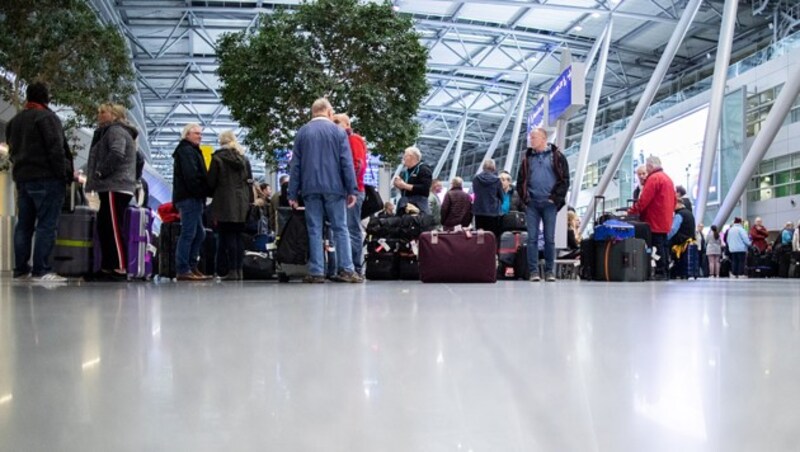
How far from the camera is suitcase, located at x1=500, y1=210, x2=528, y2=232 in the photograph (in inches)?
450

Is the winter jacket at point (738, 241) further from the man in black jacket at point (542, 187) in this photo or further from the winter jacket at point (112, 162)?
the winter jacket at point (112, 162)

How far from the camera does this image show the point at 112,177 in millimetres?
7410

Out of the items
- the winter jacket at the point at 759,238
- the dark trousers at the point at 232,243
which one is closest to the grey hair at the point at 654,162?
the dark trousers at the point at 232,243

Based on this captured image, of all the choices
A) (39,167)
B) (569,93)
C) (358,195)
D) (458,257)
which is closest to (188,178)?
(39,167)

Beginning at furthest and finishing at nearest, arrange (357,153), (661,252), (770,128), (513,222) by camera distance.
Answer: (770,128) → (513,222) → (661,252) → (357,153)

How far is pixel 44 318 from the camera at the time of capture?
127 inches

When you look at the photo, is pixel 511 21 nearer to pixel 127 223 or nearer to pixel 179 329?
pixel 127 223

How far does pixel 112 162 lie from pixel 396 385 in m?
6.39

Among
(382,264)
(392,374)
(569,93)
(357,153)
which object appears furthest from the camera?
(569,93)

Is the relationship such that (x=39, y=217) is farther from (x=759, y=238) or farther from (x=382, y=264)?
(x=759, y=238)

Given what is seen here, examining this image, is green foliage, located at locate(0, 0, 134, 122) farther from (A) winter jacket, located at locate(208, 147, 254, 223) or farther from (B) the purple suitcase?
(B) the purple suitcase

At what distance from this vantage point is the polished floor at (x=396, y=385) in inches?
48.1

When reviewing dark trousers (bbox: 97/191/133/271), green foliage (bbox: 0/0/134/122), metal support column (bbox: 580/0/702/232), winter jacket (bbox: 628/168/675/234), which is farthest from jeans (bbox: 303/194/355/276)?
metal support column (bbox: 580/0/702/232)

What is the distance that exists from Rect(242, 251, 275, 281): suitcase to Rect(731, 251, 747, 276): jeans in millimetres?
15018
